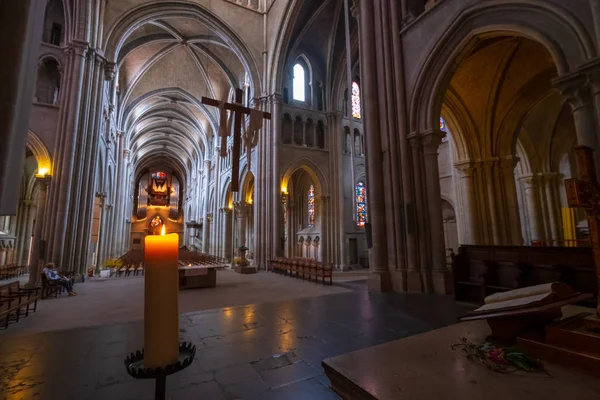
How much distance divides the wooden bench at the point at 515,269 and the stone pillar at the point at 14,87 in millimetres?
6583

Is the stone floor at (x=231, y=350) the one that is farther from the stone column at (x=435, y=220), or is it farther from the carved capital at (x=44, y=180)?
the carved capital at (x=44, y=180)

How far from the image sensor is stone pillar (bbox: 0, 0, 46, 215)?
147 centimetres

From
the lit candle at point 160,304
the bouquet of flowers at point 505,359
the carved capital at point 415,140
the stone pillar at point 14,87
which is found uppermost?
the carved capital at point 415,140

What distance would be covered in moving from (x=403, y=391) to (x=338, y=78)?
61.0 feet

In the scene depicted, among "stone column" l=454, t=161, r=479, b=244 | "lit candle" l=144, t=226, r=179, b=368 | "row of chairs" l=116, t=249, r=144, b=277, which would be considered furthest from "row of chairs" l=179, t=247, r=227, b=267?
"stone column" l=454, t=161, r=479, b=244

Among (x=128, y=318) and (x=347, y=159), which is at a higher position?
(x=347, y=159)

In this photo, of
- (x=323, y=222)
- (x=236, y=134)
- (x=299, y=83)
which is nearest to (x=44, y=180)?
(x=236, y=134)

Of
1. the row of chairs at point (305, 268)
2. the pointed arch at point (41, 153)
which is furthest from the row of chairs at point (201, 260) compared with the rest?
the pointed arch at point (41, 153)

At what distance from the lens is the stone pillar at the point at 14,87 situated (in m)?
1.47

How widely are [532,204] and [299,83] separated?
1385cm

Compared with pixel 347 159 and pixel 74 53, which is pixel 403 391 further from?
pixel 347 159

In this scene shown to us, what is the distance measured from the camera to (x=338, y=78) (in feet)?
59.1

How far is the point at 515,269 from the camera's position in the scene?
551 cm

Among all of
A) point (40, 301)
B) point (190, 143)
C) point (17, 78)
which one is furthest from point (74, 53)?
point (190, 143)
